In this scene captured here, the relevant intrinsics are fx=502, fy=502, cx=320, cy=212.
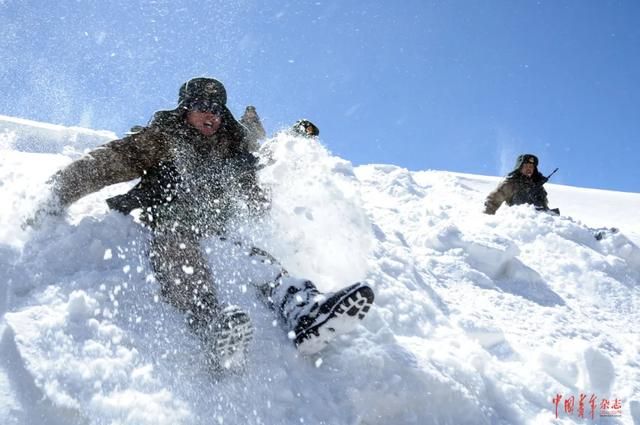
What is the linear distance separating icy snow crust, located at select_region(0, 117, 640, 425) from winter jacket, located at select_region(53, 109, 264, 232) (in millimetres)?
163

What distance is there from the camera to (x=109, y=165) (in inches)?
126

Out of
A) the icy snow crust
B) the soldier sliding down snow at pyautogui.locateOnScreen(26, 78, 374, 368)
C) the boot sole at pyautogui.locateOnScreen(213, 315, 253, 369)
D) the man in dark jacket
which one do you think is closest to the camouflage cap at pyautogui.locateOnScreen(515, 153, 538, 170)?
the man in dark jacket

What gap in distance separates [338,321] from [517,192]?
23.2 ft

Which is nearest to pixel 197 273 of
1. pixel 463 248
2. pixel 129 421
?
pixel 129 421

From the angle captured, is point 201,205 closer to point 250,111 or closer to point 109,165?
point 109,165

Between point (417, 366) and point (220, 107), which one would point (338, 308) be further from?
point (220, 107)

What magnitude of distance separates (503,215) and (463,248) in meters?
2.28

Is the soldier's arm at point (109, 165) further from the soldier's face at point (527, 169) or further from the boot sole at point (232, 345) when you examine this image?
the soldier's face at point (527, 169)

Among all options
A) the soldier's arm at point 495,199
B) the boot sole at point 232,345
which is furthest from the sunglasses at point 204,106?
the soldier's arm at point 495,199

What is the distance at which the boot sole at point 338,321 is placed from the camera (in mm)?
2389

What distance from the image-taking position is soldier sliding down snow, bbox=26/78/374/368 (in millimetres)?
2408

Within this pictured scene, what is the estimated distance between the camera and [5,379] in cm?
183

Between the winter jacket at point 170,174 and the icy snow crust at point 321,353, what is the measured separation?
0.16m

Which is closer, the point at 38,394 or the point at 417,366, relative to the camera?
the point at 38,394
